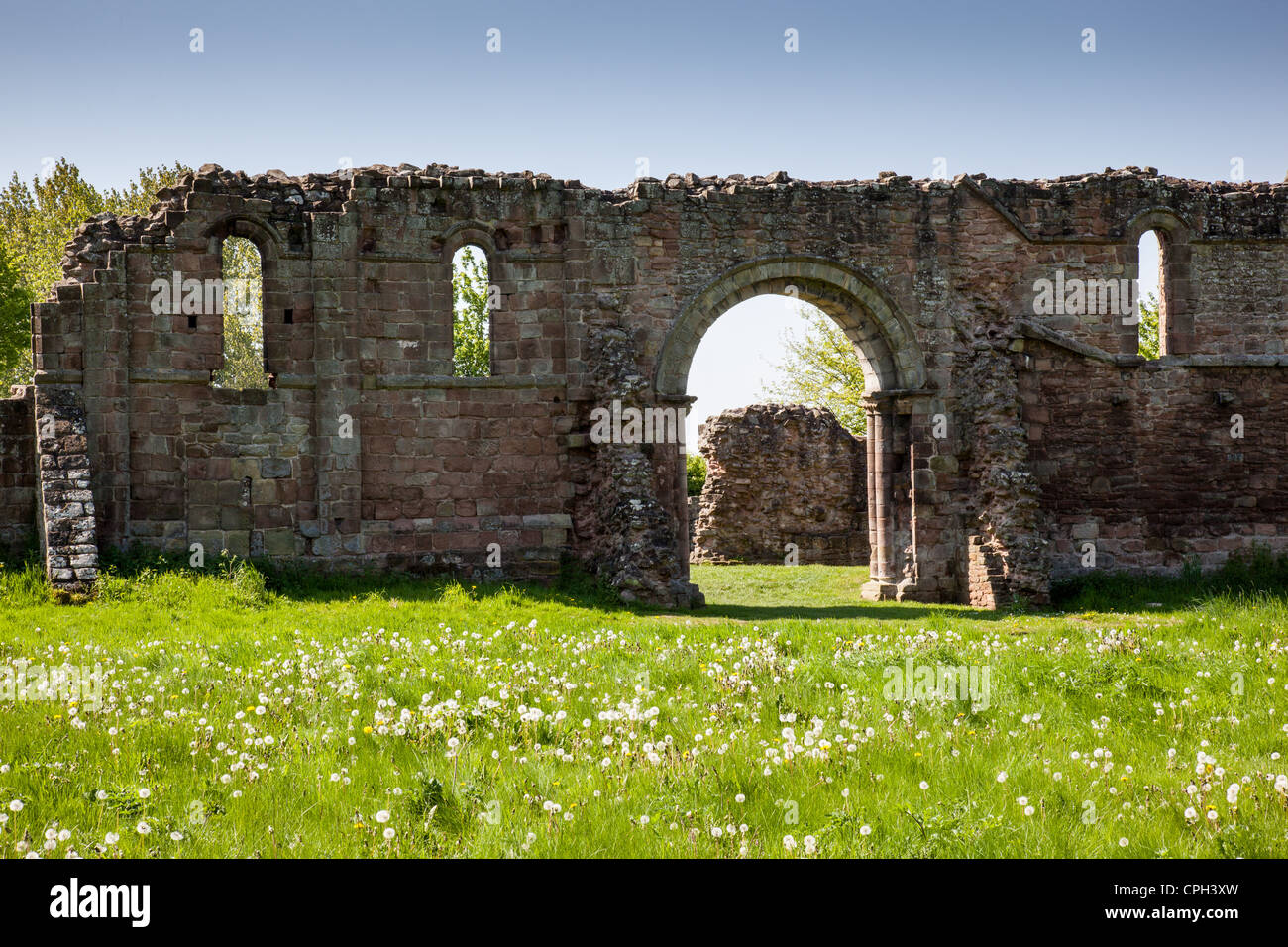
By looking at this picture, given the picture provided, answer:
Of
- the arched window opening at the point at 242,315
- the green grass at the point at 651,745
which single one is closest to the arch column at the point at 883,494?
the green grass at the point at 651,745

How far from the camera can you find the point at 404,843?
4.36 metres

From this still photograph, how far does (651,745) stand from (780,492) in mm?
18131

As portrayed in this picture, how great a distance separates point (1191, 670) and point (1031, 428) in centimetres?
871

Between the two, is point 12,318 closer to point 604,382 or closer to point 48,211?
point 48,211

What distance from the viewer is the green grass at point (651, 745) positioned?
4426 mm

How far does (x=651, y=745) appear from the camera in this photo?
18.0 ft

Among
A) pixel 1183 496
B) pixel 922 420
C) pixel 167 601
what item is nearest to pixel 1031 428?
pixel 922 420

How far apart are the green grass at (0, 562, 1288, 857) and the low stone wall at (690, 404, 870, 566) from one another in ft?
43.6

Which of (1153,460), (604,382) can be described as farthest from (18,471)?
(1153,460)

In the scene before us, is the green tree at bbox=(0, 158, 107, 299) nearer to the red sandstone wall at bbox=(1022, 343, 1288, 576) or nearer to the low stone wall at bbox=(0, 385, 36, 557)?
the low stone wall at bbox=(0, 385, 36, 557)

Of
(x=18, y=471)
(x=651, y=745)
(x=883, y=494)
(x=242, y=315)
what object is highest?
(x=242, y=315)

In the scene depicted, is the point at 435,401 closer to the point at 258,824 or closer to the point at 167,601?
the point at 167,601

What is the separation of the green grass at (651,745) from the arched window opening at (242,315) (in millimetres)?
26382

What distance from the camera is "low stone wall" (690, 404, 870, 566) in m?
23.3
